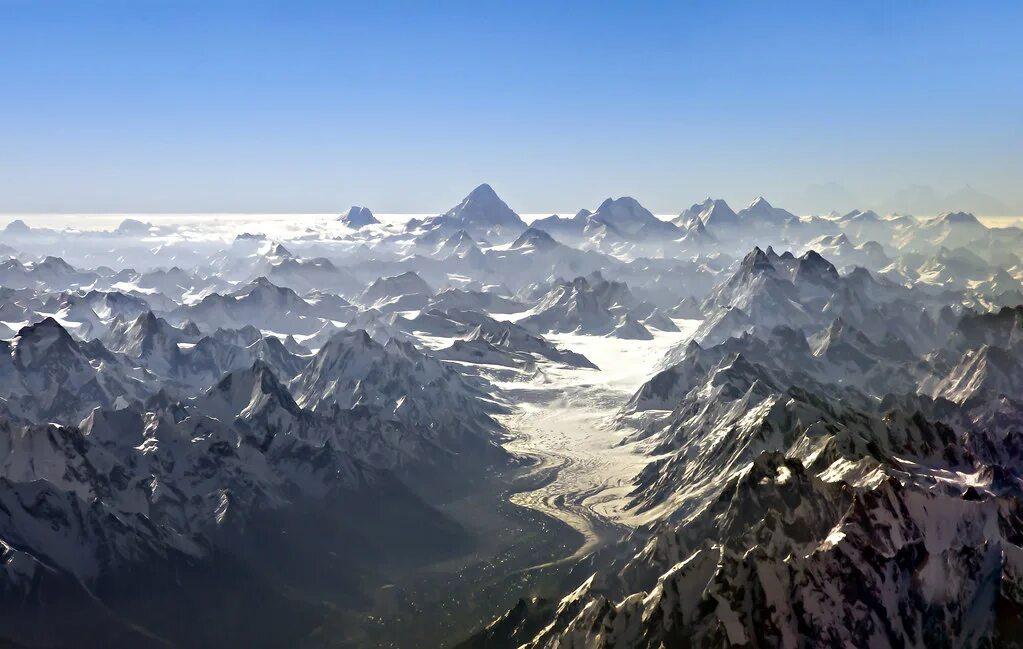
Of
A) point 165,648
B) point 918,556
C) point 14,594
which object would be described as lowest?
point 165,648

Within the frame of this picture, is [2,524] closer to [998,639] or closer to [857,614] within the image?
[857,614]

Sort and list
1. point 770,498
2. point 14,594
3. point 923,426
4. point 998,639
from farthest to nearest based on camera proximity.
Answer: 1. point 923,426
2. point 14,594
3. point 770,498
4. point 998,639

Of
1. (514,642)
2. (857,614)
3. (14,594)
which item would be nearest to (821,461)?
(857,614)

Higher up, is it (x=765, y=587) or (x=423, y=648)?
(x=765, y=587)

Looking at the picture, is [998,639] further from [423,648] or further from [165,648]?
[165,648]

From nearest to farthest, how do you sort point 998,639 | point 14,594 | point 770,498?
1. point 998,639
2. point 770,498
3. point 14,594

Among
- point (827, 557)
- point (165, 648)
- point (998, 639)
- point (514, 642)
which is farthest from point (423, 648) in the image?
point (998, 639)

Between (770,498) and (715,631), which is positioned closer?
(715,631)

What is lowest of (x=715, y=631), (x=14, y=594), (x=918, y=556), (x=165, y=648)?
(x=165, y=648)

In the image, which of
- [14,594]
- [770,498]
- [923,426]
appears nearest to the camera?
[770,498]
